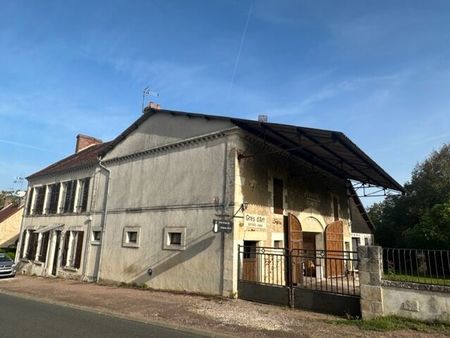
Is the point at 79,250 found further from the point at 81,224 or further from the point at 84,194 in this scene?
the point at 84,194

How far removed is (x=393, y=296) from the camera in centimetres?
785

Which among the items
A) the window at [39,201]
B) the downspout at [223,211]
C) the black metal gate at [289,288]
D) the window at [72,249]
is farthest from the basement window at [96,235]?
the black metal gate at [289,288]

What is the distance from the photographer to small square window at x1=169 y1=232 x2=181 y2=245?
12719mm

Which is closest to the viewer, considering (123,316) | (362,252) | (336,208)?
(362,252)

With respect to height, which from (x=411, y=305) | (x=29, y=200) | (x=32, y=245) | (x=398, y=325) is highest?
(x=29, y=200)

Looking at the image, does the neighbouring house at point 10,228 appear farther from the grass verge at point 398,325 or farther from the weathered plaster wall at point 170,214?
the grass verge at point 398,325

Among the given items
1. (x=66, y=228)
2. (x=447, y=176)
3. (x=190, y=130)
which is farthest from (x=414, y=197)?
(x=66, y=228)

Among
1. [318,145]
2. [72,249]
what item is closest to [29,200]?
[72,249]

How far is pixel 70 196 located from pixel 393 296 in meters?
16.9

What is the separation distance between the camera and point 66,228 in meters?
18.5

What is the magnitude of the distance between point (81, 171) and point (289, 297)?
14.0m

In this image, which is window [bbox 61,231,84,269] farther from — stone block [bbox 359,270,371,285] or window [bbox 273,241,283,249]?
stone block [bbox 359,270,371,285]

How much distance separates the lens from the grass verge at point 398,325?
708cm

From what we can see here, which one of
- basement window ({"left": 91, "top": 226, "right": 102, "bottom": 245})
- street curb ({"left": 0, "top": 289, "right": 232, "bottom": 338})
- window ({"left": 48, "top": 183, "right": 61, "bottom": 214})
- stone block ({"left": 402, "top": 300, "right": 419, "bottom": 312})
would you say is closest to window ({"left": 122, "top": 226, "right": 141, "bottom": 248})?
basement window ({"left": 91, "top": 226, "right": 102, "bottom": 245})
